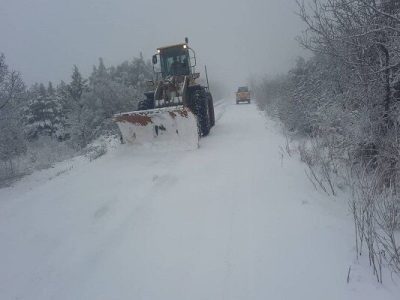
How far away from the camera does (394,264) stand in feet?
10.4

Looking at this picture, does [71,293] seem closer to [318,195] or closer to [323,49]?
[318,195]

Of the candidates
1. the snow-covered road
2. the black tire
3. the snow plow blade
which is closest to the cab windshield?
the black tire

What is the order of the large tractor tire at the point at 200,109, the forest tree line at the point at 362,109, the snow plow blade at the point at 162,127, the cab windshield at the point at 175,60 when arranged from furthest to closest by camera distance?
the cab windshield at the point at 175,60, the large tractor tire at the point at 200,109, the snow plow blade at the point at 162,127, the forest tree line at the point at 362,109

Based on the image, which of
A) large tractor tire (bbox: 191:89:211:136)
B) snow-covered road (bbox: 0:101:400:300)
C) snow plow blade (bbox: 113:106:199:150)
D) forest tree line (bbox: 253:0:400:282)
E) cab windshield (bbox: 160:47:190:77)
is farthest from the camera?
cab windshield (bbox: 160:47:190:77)

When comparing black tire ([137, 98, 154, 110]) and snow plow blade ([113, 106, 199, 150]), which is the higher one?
black tire ([137, 98, 154, 110])

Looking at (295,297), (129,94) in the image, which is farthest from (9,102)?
(129,94)

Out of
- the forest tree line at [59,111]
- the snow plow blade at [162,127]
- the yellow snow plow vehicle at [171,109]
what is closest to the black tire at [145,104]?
the yellow snow plow vehicle at [171,109]

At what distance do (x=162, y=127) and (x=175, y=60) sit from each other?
3.78 metres

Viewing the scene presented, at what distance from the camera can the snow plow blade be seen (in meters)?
9.16

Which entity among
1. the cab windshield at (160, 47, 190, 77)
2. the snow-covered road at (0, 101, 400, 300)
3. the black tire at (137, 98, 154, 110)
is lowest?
the snow-covered road at (0, 101, 400, 300)

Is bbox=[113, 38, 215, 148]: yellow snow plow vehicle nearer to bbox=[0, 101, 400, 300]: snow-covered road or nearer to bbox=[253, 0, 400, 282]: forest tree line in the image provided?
bbox=[0, 101, 400, 300]: snow-covered road

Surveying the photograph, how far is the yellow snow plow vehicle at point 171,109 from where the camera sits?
30.3 feet

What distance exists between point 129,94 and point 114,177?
17430mm

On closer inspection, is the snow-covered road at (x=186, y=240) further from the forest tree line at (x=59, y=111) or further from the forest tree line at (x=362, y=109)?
the forest tree line at (x=59, y=111)
